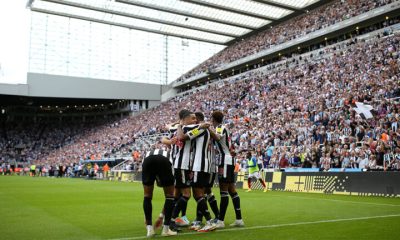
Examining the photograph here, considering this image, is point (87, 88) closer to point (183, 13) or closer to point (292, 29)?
Result: point (183, 13)

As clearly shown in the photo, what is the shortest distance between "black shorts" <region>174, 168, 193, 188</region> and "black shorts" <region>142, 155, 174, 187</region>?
0.41 m

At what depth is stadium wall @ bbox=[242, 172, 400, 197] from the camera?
14016 mm

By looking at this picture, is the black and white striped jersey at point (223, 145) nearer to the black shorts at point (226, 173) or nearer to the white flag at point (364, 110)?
the black shorts at point (226, 173)

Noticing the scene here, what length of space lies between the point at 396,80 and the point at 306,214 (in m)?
16.4

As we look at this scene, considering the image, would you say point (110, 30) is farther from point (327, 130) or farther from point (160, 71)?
point (327, 130)

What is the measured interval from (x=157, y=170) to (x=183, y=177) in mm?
634

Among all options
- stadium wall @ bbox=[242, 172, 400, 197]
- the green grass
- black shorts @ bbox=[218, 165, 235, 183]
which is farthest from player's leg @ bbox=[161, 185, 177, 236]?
stadium wall @ bbox=[242, 172, 400, 197]

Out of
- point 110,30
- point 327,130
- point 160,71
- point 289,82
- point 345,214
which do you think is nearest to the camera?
point 345,214

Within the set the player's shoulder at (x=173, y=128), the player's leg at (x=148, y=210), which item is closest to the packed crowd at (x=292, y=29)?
the player's shoulder at (x=173, y=128)

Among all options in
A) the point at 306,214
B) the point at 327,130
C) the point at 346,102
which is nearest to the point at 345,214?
the point at 306,214

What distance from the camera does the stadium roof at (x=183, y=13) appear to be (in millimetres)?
46406

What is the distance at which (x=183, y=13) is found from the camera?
159 feet

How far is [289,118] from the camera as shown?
26.7 metres

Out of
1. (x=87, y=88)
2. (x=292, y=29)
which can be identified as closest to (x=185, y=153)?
(x=292, y=29)
